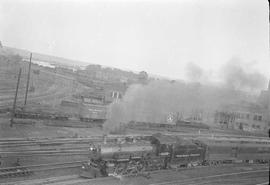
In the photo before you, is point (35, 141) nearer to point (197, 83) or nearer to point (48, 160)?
point (48, 160)

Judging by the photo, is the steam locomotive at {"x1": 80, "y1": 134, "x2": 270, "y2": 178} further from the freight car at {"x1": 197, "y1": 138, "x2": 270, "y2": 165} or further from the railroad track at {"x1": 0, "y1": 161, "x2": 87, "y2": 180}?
the railroad track at {"x1": 0, "y1": 161, "x2": 87, "y2": 180}

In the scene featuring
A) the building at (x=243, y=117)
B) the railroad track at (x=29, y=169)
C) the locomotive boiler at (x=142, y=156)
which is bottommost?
the railroad track at (x=29, y=169)

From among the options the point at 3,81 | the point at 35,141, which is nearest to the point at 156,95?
the point at 35,141

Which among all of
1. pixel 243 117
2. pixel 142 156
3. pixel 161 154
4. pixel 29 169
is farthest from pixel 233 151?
pixel 243 117

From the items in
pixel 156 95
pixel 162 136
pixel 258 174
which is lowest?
pixel 258 174

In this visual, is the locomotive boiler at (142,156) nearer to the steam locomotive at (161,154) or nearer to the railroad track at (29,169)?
the steam locomotive at (161,154)

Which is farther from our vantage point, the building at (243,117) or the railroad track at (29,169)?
the building at (243,117)

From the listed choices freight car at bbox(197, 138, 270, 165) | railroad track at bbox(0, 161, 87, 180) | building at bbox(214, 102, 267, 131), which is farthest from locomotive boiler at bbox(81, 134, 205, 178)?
building at bbox(214, 102, 267, 131)

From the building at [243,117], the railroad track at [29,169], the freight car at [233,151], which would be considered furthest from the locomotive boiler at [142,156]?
the building at [243,117]
